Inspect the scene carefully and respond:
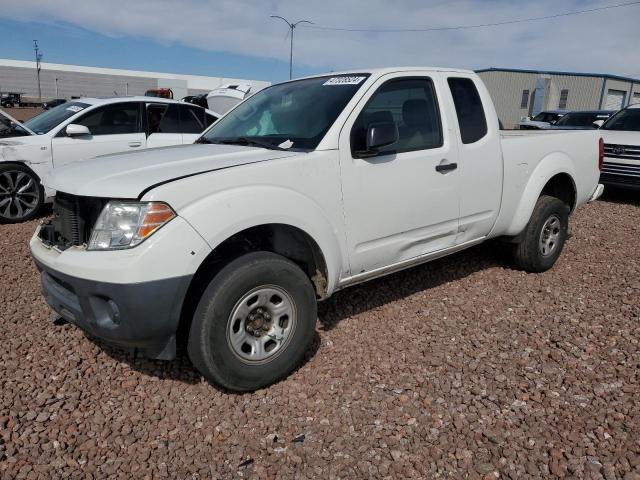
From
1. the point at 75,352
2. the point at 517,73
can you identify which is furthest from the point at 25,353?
the point at 517,73

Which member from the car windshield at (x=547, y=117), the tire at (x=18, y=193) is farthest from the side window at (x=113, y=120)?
the car windshield at (x=547, y=117)

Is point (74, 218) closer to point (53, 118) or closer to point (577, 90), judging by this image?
point (53, 118)

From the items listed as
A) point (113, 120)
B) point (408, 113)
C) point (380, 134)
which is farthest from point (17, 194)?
point (380, 134)

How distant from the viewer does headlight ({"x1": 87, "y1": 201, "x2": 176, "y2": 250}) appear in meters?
2.49

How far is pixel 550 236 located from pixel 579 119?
10892 millimetres

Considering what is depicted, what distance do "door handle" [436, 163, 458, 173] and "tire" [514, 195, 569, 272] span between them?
1.36 meters

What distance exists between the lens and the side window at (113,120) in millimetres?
7266

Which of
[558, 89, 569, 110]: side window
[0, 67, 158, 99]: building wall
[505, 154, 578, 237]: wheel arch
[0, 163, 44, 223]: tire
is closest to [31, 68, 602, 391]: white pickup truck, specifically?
[505, 154, 578, 237]: wheel arch

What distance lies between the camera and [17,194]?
6629 mm

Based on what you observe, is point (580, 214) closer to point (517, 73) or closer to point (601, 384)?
point (601, 384)

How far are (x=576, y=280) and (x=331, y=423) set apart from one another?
10.7ft

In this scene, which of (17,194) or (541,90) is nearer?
(17,194)

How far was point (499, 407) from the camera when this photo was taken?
285cm

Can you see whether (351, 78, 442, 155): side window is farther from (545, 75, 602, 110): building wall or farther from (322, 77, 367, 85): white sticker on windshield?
(545, 75, 602, 110): building wall
